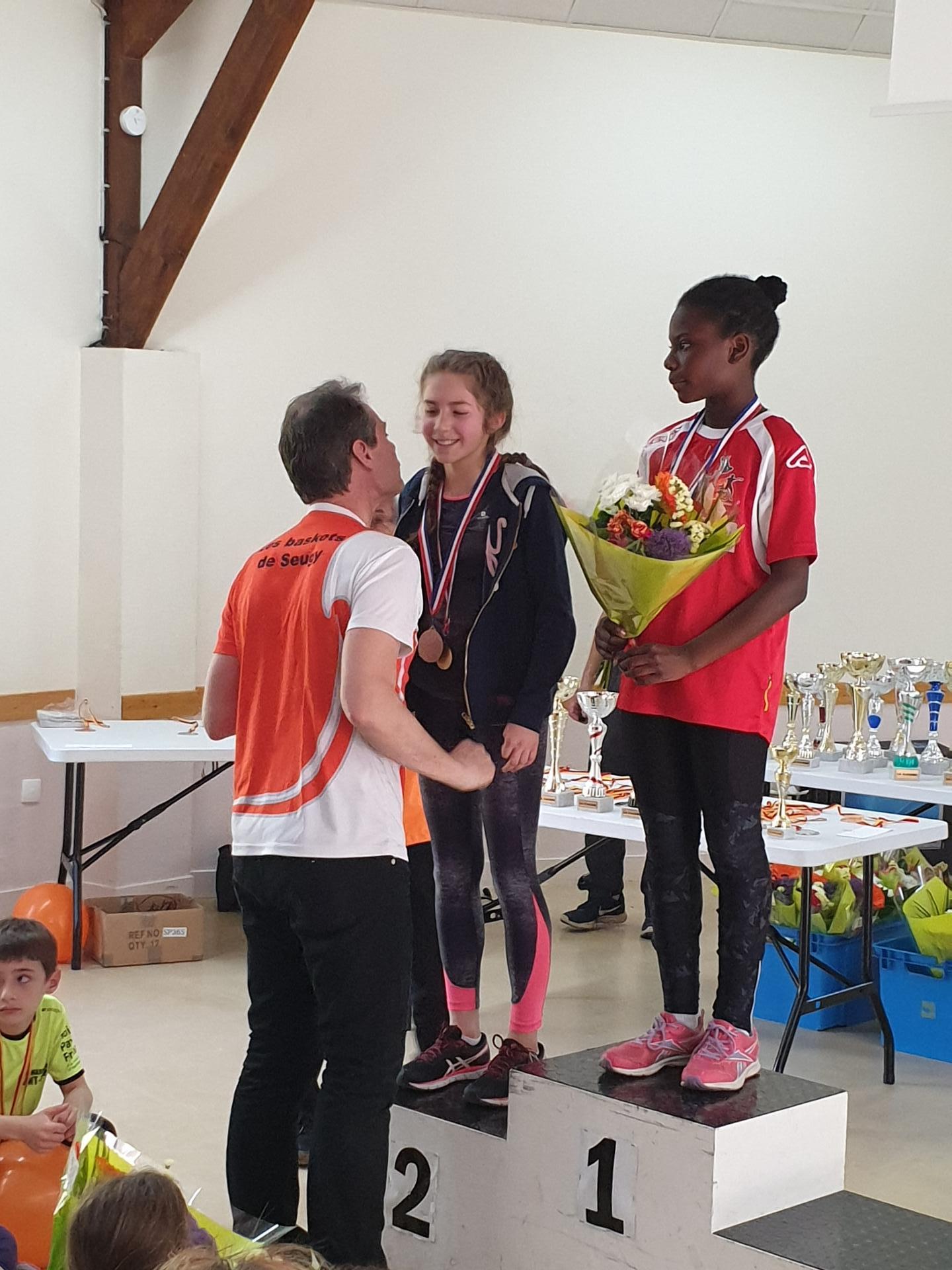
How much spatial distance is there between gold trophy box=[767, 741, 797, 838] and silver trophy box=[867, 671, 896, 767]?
0.55m

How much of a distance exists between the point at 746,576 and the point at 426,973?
3.75ft

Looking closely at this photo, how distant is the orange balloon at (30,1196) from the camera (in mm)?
2316

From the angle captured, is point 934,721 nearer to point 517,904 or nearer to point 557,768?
point 557,768

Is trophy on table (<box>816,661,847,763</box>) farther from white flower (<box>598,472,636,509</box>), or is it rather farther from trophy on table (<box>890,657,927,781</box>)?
white flower (<box>598,472,636,509</box>)

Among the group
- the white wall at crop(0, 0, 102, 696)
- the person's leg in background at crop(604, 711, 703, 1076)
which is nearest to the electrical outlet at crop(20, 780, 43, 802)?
the white wall at crop(0, 0, 102, 696)

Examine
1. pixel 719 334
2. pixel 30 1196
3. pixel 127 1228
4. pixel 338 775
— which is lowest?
pixel 30 1196

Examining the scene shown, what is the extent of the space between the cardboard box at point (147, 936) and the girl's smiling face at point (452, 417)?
2.99 metres

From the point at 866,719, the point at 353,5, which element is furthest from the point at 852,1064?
the point at 353,5

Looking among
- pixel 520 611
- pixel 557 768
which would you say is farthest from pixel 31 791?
pixel 520 611

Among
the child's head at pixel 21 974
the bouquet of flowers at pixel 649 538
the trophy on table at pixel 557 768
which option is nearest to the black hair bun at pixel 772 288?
the bouquet of flowers at pixel 649 538

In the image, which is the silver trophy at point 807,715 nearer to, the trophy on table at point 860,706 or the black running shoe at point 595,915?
the trophy on table at point 860,706

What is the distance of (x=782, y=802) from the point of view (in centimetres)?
381

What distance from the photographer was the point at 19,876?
5.57 metres

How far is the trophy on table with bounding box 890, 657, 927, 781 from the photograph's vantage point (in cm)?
458
